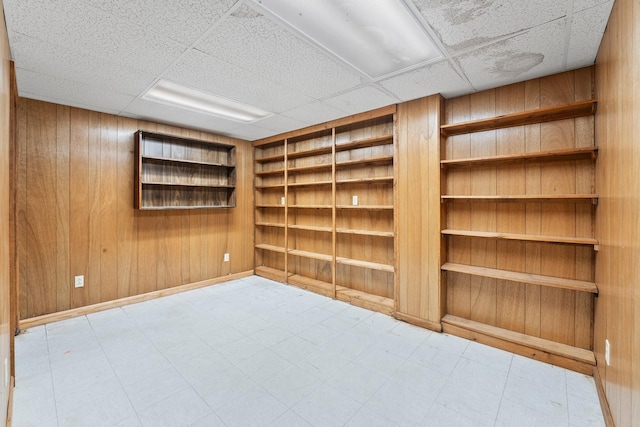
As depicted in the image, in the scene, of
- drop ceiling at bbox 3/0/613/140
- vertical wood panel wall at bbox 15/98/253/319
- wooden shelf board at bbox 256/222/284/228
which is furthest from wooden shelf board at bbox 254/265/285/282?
drop ceiling at bbox 3/0/613/140

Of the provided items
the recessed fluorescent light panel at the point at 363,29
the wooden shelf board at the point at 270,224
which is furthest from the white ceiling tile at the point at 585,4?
the wooden shelf board at the point at 270,224

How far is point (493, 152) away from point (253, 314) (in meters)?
2.98

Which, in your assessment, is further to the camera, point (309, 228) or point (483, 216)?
point (309, 228)

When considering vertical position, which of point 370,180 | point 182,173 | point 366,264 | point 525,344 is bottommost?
point 525,344

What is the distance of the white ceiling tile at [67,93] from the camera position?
2371 mm

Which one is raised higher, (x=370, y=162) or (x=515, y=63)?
(x=515, y=63)

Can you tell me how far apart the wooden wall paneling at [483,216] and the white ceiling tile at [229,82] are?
5.56 feet

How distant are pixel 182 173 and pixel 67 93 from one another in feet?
4.90

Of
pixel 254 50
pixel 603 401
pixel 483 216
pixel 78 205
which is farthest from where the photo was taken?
pixel 78 205

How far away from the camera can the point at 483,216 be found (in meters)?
2.67

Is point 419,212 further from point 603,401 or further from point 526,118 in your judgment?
point 603,401

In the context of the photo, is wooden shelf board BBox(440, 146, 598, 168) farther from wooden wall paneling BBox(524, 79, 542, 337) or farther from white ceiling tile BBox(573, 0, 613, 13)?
white ceiling tile BBox(573, 0, 613, 13)

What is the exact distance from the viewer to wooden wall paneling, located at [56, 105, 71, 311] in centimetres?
299

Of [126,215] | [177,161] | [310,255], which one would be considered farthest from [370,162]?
[126,215]
